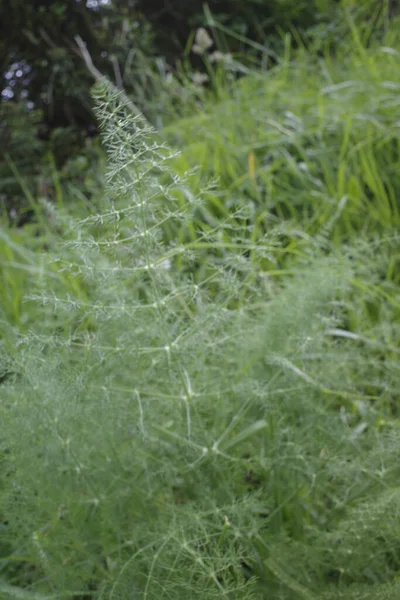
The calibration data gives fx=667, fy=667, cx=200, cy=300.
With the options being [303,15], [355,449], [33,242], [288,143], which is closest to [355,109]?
[288,143]

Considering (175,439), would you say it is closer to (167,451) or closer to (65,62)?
(167,451)

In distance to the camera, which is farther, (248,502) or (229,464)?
(229,464)

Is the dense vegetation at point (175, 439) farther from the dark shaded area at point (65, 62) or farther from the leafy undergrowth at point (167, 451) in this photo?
the dark shaded area at point (65, 62)

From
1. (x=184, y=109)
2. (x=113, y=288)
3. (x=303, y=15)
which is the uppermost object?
(x=113, y=288)

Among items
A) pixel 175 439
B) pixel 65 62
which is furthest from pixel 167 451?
pixel 65 62

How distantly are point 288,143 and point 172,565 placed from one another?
2.06 m

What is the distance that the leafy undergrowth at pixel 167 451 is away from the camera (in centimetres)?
87

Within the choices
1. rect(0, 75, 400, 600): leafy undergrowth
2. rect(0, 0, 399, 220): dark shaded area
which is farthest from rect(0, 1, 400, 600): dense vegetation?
rect(0, 0, 399, 220): dark shaded area

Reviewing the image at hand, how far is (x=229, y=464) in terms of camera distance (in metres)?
1.09

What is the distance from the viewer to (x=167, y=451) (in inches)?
44.4

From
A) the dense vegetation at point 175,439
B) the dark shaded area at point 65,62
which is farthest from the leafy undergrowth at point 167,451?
the dark shaded area at point 65,62

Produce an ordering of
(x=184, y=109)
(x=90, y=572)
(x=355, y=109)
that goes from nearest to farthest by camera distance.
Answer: (x=90, y=572)
(x=355, y=109)
(x=184, y=109)

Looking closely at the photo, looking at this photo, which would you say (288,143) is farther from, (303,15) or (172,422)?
(303,15)

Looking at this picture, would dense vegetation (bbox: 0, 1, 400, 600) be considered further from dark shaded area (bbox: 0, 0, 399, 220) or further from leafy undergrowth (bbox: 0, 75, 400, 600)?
dark shaded area (bbox: 0, 0, 399, 220)
